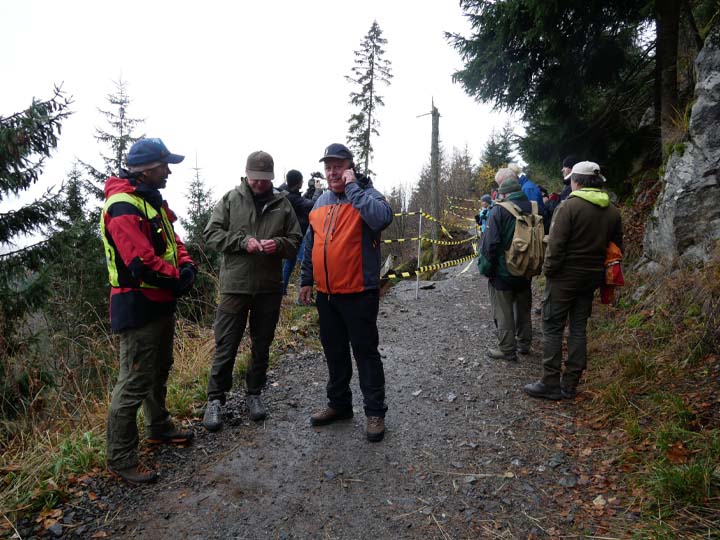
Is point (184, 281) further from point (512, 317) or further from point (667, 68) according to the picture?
point (667, 68)

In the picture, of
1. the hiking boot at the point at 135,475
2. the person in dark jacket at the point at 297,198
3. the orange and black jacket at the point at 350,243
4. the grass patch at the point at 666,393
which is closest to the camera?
the grass patch at the point at 666,393

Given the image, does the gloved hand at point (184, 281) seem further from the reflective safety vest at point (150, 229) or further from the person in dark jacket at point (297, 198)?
the person in dark jacket at point (297, 198)

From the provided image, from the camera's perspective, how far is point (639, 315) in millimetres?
5160

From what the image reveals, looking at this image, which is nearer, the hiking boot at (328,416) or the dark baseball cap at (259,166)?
the dark baseball cap at (259,166)

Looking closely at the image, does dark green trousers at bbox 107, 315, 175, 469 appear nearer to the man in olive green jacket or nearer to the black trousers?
the man in olive green jacket

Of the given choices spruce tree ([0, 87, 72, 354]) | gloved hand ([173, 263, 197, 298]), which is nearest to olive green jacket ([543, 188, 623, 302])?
gloved hand ([173, 263, 197, 298])

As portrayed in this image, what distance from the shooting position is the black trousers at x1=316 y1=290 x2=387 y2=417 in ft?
11.0

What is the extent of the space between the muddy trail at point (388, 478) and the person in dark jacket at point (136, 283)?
0.33 meters

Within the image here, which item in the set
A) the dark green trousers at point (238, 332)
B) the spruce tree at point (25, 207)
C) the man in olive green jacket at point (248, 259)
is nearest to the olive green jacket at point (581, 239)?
the man in olive green jacket at point (248, 259)

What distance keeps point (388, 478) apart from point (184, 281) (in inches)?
81.5

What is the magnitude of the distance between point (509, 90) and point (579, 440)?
6.80 m

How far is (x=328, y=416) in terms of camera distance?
3727 mm

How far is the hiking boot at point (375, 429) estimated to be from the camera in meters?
3.43

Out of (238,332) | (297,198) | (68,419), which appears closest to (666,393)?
(238,332)
